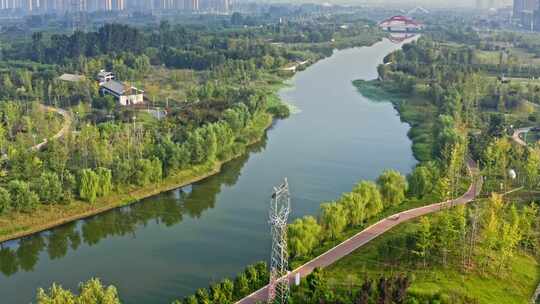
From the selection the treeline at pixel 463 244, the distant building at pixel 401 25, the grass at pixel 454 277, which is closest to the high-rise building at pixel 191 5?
the distant building at pixel 401 25

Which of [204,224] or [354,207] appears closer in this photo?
[354,207]

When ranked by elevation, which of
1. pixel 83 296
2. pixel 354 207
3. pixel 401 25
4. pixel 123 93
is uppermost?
pixel 401 25

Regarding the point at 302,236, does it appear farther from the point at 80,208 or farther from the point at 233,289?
the point at 80,208

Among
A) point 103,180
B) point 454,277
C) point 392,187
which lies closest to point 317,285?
point 454,277

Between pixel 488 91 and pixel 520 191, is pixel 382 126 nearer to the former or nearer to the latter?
pixel 488 91

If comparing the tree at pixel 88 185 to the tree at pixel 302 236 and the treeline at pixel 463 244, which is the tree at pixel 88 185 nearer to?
the tree at pixel 302 236

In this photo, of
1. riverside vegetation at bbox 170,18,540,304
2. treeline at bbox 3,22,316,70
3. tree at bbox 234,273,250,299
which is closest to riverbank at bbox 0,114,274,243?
riverside vegetation at bbox 170,18,540,304
